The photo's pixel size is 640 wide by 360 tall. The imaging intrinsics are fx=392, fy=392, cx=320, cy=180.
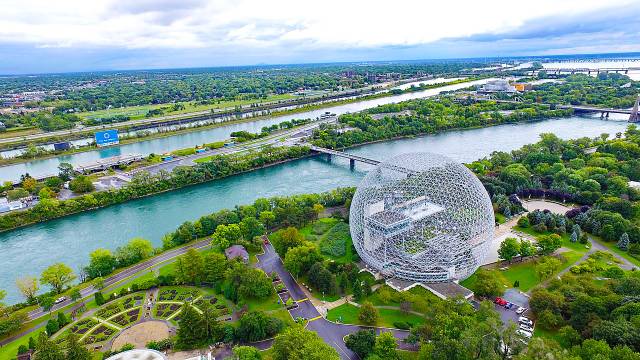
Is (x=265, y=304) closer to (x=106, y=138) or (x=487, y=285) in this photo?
(x=487, y=285)

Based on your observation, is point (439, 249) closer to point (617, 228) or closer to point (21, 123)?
point (617, 228)

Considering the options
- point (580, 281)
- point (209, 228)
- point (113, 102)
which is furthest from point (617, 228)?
point (113, 102)

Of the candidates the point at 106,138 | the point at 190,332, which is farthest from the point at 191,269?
the point at 106,138

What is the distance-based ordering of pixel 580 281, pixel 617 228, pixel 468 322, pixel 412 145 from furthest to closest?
pixel 412 145 → pixel 617 228 → pixel 580 281 → pixel 468 322

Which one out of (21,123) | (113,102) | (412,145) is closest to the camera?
(412,145)

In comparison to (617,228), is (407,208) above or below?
above

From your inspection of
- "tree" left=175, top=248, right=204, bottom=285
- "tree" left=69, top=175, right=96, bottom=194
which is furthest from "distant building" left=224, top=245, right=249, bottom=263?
"tree" left=69, top=175, right=96, bottom=194
